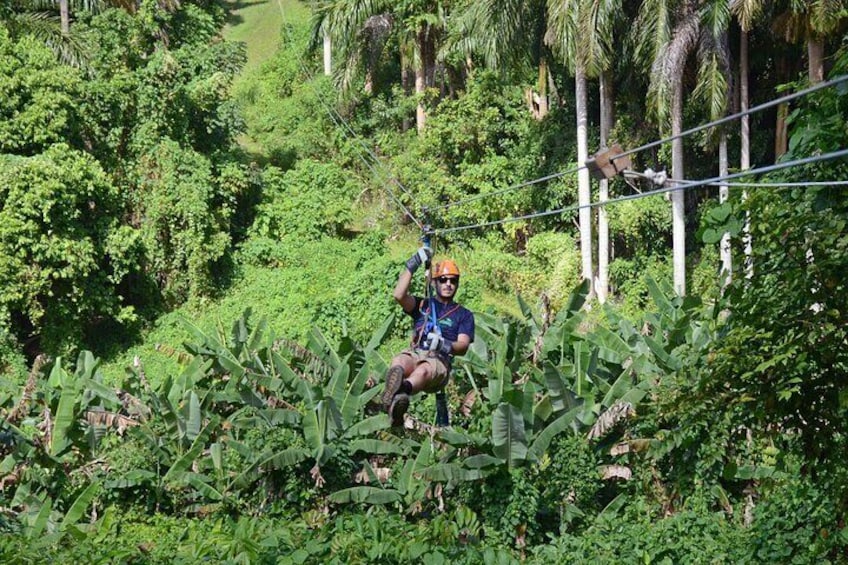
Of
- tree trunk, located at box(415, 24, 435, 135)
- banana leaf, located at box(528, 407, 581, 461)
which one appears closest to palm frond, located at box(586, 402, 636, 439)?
banana leaf, located at box(528, 407, 581, 461)

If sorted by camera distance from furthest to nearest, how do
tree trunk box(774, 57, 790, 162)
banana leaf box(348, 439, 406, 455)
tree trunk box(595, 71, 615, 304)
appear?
tree trunk box(595, 71, 615, 304) < tree trunk box(774, 57, 790, 162) < banana leaf box(348, 439, 406, 455)

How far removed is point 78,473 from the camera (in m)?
13.9

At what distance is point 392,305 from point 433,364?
1144cm

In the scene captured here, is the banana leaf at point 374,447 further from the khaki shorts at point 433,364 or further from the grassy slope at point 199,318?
the grassy slope at point 199,318

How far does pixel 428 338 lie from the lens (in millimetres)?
9641

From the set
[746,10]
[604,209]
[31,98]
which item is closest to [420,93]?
[604,209]

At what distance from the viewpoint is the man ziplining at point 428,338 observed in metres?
9.22

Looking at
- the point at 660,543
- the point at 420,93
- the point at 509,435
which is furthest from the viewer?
the point at 420,93

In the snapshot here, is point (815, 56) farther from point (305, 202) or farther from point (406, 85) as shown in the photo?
point (406, 85)

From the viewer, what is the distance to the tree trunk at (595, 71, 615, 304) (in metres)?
21.7

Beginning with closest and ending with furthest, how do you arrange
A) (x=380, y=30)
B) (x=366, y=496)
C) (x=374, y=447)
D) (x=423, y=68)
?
(x=366, y=496), (x=374, y=447), (x=380, y=30), (x=423, y=68)

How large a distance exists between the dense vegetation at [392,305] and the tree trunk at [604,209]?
0.27ft

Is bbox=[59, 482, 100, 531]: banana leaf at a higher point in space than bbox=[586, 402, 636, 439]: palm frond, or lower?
lower

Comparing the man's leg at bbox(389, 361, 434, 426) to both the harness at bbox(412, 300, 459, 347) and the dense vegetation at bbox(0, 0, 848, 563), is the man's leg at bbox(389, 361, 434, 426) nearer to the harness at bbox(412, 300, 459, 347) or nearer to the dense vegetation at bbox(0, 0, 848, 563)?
the harness at bbox(412, 300, 459, 347)
